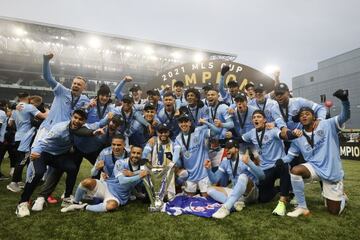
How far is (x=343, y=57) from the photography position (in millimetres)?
52188

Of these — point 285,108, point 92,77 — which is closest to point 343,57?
point 92,77

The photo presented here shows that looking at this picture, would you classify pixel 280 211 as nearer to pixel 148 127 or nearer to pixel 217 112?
pixel 217 112

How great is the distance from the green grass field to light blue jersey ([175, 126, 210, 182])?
1.10 meters

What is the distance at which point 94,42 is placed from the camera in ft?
118

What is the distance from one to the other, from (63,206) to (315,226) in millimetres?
3711

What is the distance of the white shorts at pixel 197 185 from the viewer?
5.08 metres

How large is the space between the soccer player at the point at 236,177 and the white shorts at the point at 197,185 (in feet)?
0.40

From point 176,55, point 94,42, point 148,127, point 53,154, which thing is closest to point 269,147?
point 148,127

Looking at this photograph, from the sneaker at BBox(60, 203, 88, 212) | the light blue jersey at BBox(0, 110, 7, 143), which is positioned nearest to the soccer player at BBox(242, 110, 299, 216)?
the sneaker at BBox(60, 203, 88, 212)

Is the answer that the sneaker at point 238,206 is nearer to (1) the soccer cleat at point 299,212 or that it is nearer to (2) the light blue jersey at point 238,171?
A: (2) the light blue jersey at point 238,171

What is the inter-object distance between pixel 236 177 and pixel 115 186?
1991mm

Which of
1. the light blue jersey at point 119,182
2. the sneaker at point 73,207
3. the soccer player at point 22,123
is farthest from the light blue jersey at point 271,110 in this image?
the soccer player at point 22,123

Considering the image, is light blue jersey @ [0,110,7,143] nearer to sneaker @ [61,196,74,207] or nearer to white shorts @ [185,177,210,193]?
sneaker @ [61,196,74,207]

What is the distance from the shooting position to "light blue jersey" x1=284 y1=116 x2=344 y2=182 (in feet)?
13.6
